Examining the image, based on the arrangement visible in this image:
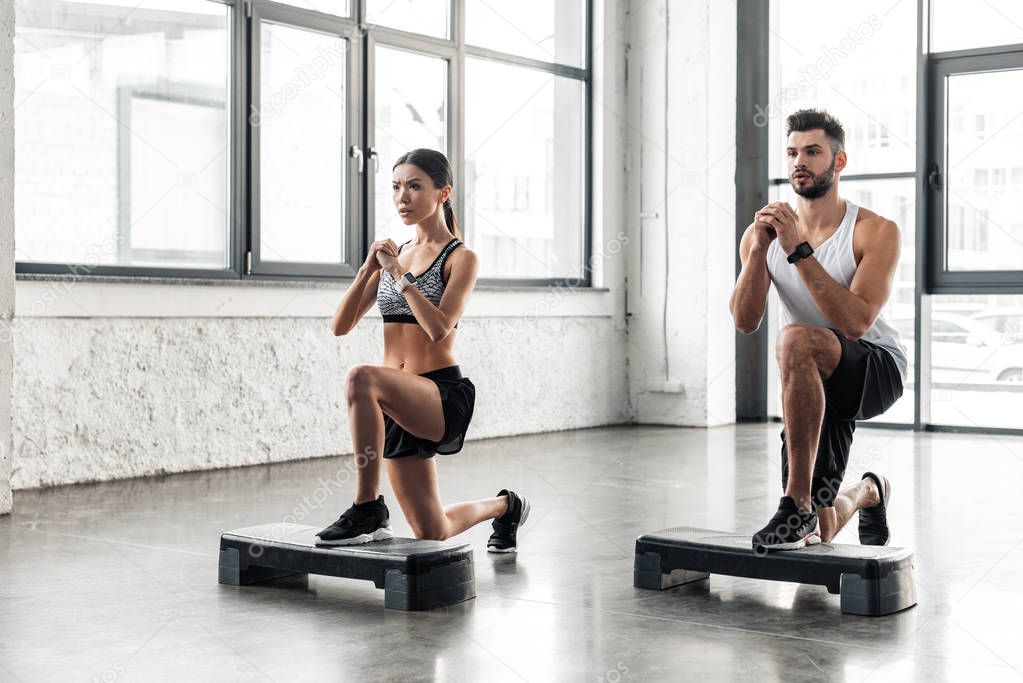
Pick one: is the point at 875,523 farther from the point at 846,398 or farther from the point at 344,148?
the point at 344,148

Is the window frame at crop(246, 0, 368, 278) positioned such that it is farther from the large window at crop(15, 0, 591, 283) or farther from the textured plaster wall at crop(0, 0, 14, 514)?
the textured plaster wall at crop(0, 0, 14, 514)

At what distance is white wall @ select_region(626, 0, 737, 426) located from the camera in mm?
8422

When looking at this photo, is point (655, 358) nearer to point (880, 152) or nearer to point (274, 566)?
point (880, 152)

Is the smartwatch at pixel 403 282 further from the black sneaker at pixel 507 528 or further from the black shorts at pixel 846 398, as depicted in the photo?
the black shorts at pixel 846 398

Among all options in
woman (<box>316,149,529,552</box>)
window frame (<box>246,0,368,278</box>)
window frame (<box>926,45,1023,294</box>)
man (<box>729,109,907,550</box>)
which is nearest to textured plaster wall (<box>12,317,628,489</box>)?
window frame (<box>246,0,368,278</box>)

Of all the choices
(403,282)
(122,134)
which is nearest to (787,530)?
(403,282)

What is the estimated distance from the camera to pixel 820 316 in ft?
10.8

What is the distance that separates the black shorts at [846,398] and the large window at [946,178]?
16.1ft

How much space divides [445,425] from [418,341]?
236 mm

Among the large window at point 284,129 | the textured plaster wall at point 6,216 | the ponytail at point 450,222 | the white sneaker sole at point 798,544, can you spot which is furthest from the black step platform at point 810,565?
the large window at point 284,129

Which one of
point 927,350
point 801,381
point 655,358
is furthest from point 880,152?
point 801,381

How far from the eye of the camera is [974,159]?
7902 mm

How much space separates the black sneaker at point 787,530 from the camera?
304 centimetres

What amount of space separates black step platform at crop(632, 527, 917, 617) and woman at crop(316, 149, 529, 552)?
61cm
